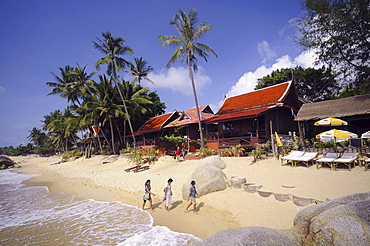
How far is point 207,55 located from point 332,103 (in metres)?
11.5

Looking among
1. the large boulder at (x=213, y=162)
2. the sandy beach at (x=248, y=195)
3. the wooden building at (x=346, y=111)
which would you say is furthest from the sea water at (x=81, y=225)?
the wooden building at (x=346, y=111)

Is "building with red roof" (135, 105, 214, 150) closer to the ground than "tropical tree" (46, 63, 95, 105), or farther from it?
closer to the ground

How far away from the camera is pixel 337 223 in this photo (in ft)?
10.7

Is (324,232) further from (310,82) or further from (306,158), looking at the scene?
(310,82)

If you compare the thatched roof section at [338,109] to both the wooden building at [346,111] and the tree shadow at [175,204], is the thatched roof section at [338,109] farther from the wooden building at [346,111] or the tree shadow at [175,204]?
the tree shadow at [175,204]

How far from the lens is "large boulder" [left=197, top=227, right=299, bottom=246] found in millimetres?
3219

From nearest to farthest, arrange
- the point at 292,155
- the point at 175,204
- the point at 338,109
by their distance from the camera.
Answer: the point at 175,204
the point at 292,155
the point at 338,109

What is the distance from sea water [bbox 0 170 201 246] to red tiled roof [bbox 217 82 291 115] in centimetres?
1465

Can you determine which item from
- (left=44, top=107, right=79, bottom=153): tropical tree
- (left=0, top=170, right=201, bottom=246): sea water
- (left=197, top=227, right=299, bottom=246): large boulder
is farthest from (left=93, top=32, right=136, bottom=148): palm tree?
(left=197, top=227, right=299, bottom=246): large boulder

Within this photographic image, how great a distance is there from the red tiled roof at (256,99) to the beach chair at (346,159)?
8492 mm

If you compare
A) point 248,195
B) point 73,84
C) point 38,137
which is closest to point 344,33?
point 248,195

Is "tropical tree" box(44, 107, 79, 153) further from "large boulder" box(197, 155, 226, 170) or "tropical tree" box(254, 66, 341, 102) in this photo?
"tropical tree" box(254, 66, 341, 102)

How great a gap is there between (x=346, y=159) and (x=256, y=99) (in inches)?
449

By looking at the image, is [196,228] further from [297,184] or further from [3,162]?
[3,162]
